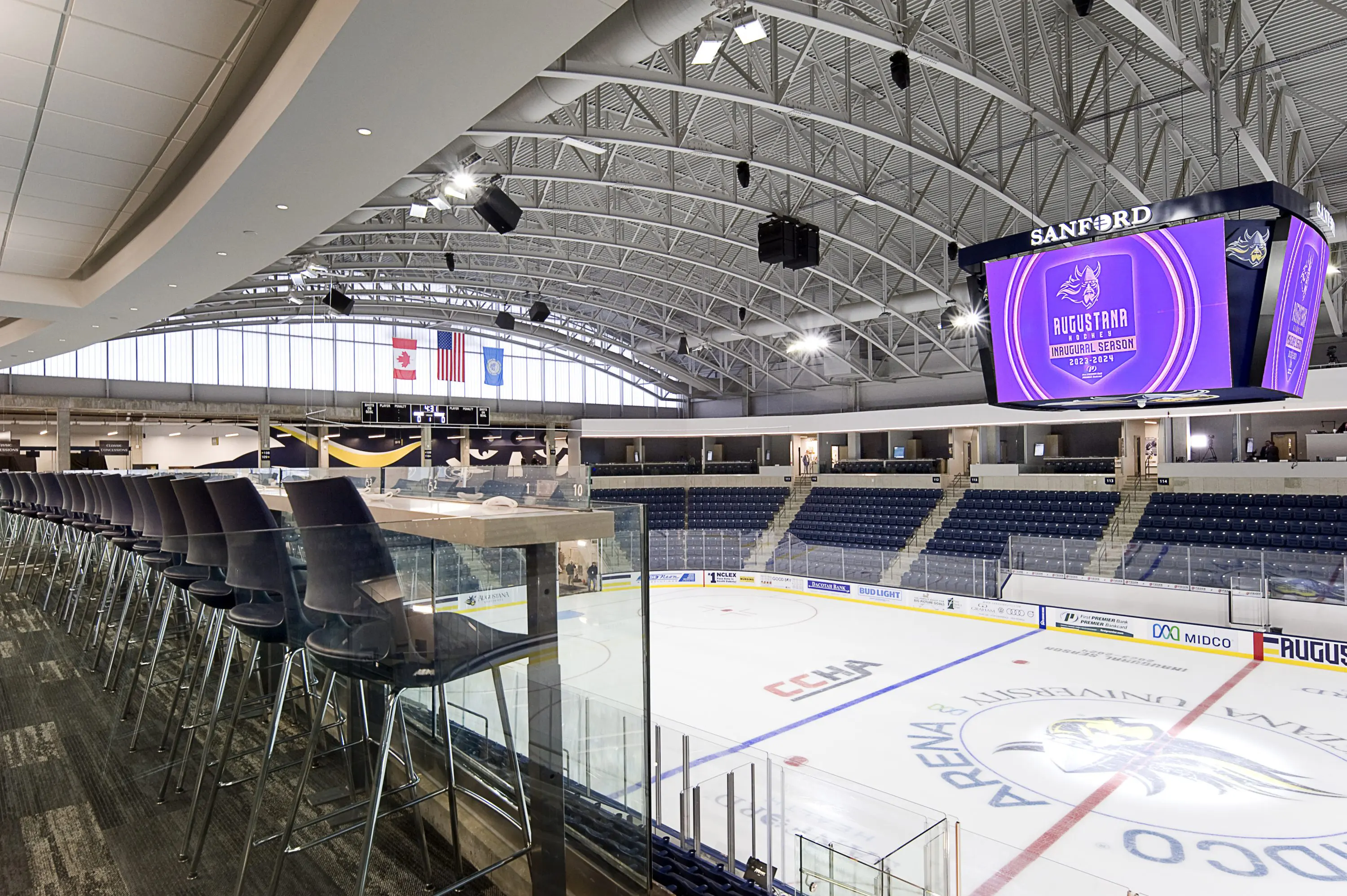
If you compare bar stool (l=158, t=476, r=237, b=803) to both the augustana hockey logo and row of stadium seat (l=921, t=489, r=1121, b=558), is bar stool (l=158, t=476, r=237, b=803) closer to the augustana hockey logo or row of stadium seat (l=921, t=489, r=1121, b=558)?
the augustana hockey logo

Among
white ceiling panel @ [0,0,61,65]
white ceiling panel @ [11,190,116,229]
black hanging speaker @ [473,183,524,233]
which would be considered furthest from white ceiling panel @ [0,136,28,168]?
black hanging speaker @ [473,183,524,233]

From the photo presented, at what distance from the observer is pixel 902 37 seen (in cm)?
902

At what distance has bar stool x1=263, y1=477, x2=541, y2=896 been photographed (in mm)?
1921

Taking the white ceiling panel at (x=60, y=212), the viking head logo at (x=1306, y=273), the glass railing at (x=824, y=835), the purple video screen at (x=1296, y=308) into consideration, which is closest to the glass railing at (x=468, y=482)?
the glass railing at (x=824, y=835)

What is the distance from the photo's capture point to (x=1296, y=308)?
7789 millimetres

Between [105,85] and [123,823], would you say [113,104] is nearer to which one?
[105,85]

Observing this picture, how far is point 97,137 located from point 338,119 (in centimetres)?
200

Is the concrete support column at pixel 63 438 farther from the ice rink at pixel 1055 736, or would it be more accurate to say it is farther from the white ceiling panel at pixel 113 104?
the white ceiling panel at pixel 113 104

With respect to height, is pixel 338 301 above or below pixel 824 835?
above

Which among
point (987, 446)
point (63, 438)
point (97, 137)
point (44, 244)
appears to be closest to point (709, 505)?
point (987, 446)

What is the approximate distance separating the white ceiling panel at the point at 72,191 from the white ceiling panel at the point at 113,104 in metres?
1.34

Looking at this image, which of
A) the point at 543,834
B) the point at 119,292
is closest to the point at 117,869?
the point at 543,834

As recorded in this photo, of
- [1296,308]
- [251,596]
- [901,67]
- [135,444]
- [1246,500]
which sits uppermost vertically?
[901,67]

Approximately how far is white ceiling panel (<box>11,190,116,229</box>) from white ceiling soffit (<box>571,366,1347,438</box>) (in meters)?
11.2
